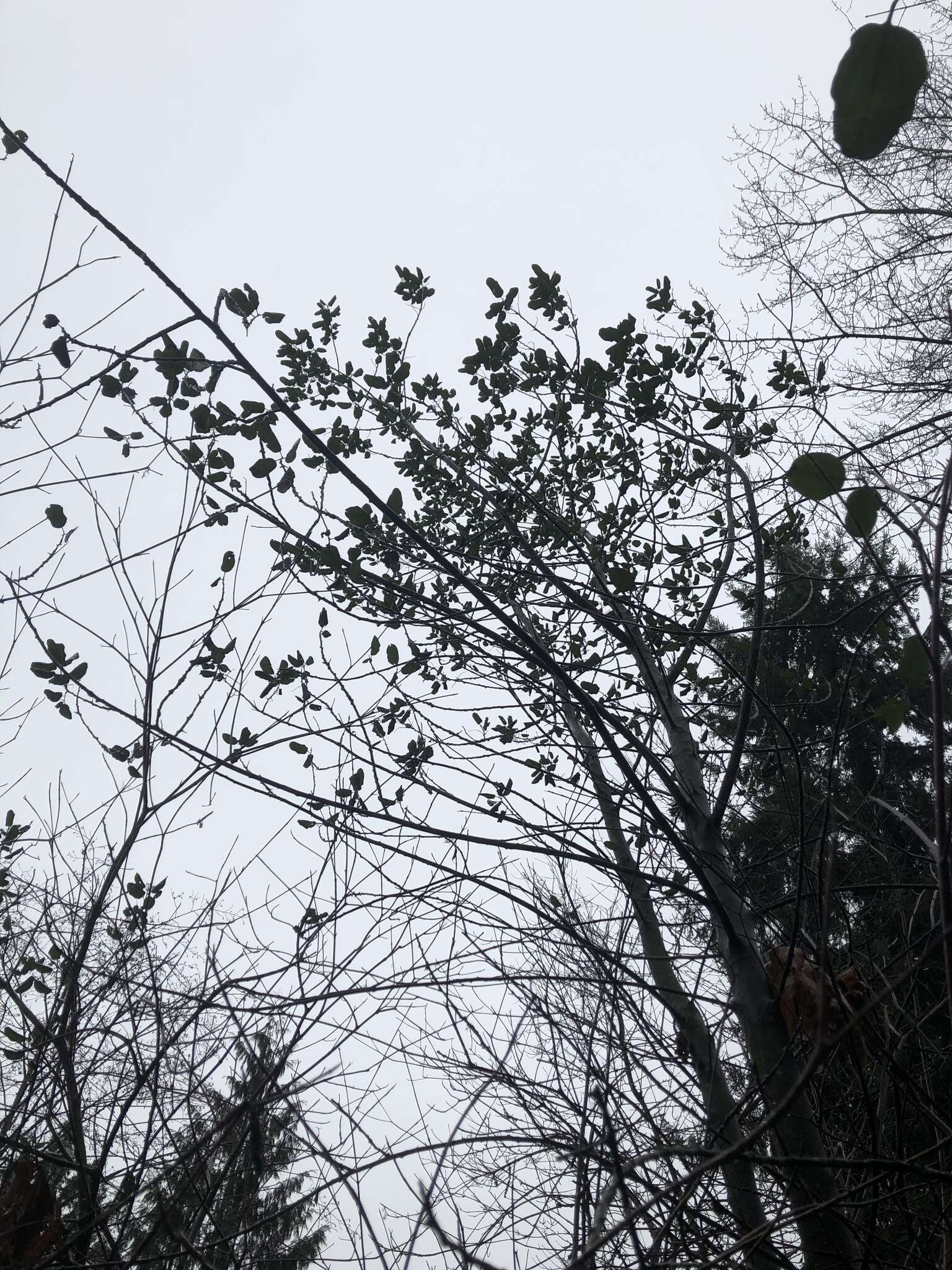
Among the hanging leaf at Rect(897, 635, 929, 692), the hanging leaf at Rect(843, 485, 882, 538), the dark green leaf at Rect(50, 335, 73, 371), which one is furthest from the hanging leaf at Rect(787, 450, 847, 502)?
the dark green leaf at Rect(50, 335, 73, 371)

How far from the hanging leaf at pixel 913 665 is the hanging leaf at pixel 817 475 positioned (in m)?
0.24

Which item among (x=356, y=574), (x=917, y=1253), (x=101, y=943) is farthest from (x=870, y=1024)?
(x=101, y=943)

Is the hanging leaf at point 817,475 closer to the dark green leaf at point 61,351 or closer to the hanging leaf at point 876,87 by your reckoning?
the hanging leaf at point 876,87

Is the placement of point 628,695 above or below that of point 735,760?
above

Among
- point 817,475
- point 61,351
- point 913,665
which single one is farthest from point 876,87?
point 61,351

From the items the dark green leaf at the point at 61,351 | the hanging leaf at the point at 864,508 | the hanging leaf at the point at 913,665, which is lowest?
the hanging leaf at the point at 913,665

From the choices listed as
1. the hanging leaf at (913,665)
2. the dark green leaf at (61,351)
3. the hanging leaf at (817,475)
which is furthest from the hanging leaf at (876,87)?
the dark green leaf at (61,351)

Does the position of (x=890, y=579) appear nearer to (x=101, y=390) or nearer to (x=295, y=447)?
(x=295, y=447)

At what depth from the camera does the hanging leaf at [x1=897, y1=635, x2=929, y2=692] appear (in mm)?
1077

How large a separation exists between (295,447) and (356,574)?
357 millimetres

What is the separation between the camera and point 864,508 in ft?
3.34

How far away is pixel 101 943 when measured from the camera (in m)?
3.49

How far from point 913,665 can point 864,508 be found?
0.21 metres

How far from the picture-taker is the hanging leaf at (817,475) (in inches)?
37.9
